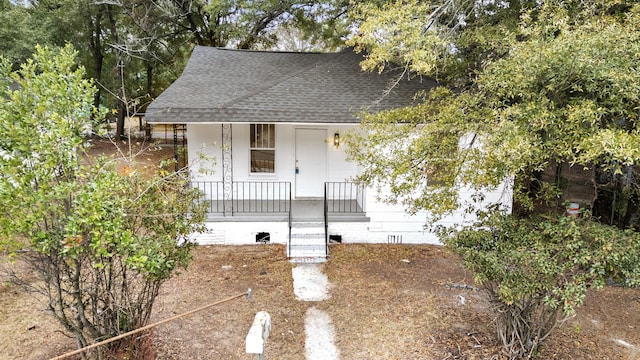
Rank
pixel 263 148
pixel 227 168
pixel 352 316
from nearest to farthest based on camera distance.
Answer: pixel 352 316, pixel 227 168, pixel 263 148

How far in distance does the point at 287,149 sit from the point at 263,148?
68 centimetres

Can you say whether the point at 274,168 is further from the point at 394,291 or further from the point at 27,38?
the point at 27,38

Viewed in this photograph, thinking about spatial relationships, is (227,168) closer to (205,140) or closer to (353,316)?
(205,140)

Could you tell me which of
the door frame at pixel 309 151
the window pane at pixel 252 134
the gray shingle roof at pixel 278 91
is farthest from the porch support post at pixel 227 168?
the door frame at pixel 309 151

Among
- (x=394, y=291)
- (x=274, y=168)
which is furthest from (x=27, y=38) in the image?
(x=394, y=291)

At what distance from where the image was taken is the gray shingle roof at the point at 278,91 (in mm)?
9219

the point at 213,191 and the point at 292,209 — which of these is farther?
the point at 213,191

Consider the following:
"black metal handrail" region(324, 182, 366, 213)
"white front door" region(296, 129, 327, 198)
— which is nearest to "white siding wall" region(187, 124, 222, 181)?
"white front door" region(296, 129, 327, 198)

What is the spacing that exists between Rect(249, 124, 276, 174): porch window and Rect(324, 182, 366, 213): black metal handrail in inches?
69.6

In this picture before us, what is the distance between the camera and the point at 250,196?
10.9 m

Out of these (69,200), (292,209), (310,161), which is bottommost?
(292,209)

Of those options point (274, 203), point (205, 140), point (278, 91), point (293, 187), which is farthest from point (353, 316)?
point (205, 140)

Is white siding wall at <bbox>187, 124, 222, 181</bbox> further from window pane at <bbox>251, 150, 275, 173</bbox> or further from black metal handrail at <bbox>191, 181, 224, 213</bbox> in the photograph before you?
window pane at <bbox>251, 150, 275, 173</bbox>

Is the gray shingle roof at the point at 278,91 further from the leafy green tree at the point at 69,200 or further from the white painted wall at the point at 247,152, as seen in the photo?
the leafy green tree at the point at 69,200
